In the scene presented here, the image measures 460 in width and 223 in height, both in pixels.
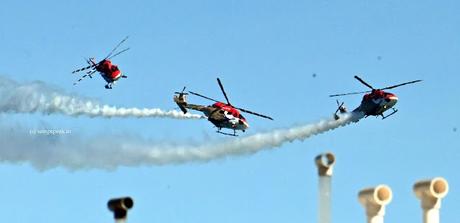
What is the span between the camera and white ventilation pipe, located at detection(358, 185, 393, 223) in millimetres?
46906

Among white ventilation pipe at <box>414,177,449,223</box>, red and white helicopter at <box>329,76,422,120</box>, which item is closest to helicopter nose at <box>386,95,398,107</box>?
red and white helicopter at <box>329,76,422,120</box>

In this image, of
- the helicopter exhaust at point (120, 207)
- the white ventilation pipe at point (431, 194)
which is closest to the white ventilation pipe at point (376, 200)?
the white ventilation pipe at point (431, 194)

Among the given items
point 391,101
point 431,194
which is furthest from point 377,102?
point 431,194

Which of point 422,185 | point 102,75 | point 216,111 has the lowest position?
point 422,185

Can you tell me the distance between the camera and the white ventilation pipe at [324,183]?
43469 mm

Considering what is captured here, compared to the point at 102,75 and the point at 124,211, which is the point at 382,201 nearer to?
the point at 124,211

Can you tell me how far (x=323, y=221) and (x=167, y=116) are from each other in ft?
311

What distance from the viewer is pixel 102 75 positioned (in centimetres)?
14575

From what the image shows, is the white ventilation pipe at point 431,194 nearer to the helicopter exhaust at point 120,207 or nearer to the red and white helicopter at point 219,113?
the helicopter exhaust at point 120,207

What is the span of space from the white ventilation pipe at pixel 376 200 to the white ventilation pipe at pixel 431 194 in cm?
117

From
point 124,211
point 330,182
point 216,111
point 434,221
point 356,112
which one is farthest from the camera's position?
point 356,112

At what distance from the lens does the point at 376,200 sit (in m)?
47.1

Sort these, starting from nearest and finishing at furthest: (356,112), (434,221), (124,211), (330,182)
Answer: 1. (124,211)
2. (330,182)
3. (434,221)
4. (356,112)

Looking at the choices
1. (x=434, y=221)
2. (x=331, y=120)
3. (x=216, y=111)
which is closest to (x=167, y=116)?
(x=216, y=111)
